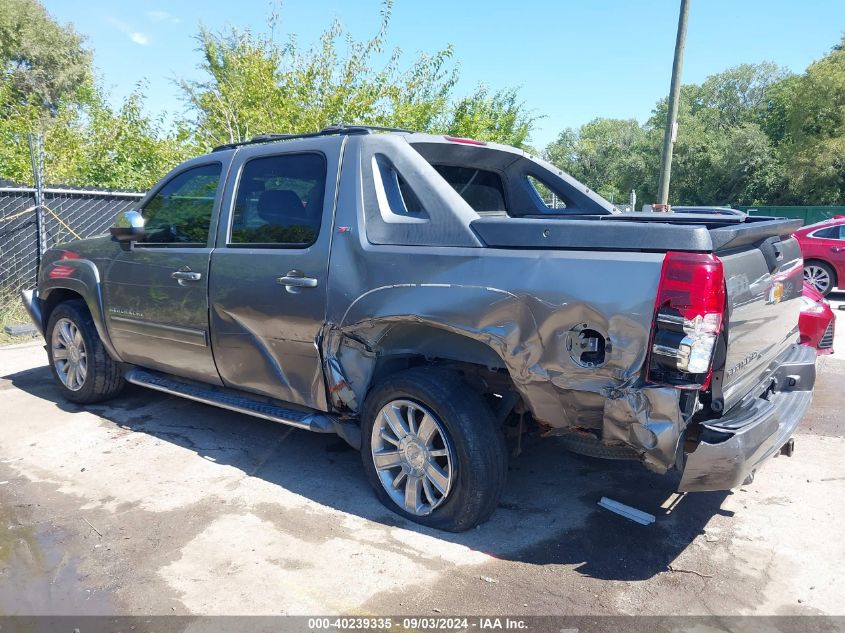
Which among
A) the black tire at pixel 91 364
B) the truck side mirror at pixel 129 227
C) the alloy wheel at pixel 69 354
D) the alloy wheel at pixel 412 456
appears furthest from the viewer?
the alloy wheel at pixel 69 354

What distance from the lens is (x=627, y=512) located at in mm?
3541

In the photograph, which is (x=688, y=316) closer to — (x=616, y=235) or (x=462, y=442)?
(x=616, y=235)

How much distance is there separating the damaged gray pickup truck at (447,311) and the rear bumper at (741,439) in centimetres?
1

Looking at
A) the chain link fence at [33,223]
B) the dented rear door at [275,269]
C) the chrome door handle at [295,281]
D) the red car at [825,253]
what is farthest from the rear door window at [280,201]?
the red car at [825,253]

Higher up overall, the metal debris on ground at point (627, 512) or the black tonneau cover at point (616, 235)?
the black tonneau cover at point (616, 235)

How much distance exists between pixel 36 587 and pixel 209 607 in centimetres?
87

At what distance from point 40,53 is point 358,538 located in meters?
34.8

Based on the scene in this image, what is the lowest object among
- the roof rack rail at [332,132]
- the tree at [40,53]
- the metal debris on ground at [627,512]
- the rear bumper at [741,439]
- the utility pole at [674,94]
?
the metal debris on ground at [627,512]

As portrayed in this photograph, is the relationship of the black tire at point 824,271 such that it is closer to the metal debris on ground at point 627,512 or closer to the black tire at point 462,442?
the metal debris on ground at point 627,512

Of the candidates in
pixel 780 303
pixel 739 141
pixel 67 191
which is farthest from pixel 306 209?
pixel 739 141

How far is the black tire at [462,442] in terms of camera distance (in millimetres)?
3152

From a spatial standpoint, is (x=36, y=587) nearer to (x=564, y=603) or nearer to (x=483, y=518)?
(x=483, y=518)

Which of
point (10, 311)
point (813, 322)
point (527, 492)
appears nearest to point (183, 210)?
point (527, 492)

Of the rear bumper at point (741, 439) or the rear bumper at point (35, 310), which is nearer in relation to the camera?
the rear bumper at point (741, 439)
